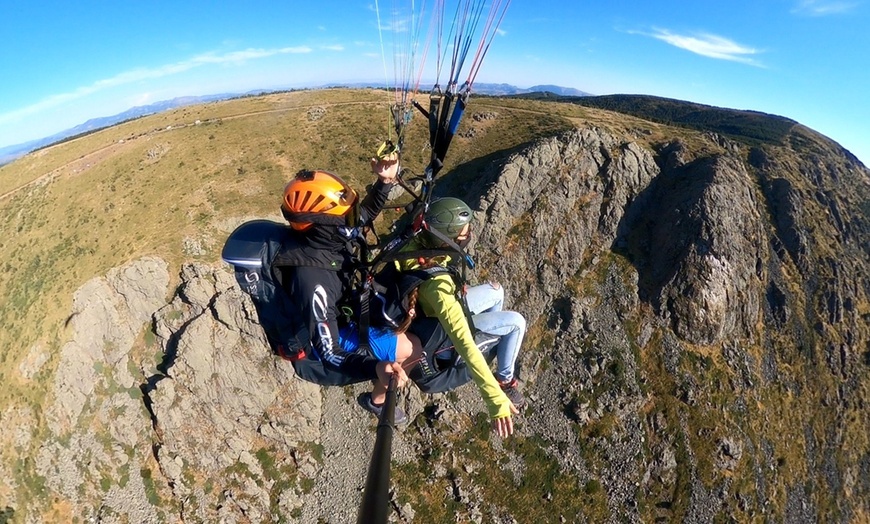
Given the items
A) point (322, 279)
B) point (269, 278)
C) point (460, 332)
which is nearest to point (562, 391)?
point (460, 332)

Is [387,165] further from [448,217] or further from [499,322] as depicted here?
[499,322]

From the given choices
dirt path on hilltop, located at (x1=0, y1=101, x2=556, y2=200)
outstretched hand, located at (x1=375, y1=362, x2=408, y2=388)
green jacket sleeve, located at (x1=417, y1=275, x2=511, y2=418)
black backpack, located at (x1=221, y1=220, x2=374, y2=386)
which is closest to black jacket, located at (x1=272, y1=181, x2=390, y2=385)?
black backpack, located at (x1=221, y1=220, x2=374, y2=386)

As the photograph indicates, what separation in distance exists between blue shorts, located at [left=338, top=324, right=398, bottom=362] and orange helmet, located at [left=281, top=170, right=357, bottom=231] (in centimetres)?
209

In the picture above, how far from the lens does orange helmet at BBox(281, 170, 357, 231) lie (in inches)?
233

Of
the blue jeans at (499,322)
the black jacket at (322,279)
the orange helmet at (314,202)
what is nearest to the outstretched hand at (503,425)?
the blue jeans at (499,322)

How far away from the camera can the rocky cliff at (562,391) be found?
138ft

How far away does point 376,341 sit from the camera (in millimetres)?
7211

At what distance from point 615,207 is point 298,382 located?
48313 millimetres

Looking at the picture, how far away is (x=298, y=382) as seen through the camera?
4747 centimetres

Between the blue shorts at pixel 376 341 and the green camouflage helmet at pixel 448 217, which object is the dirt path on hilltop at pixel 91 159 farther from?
the green camouflage helmet at pixel 448 217

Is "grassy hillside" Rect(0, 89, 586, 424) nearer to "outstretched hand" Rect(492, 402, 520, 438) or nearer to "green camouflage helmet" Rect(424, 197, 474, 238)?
"green camouflage helmet" Rect(424, 197, 474, 238)

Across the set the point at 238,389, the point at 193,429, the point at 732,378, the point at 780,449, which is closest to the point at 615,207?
the point at 732,378

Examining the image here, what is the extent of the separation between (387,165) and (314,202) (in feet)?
7.80

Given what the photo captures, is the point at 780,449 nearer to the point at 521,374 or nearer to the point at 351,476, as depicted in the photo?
the point at 521,374
